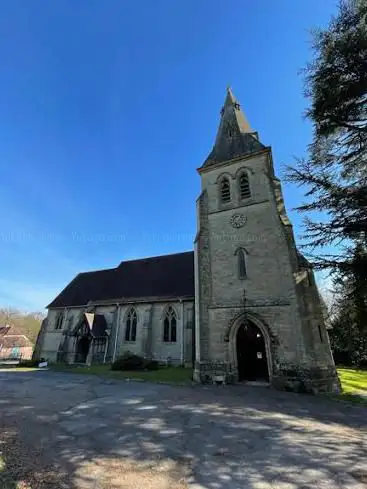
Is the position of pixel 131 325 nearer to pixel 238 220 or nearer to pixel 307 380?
pixel 238 220

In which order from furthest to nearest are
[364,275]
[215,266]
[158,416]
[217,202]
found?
[217,202] < [215,266] < [364,275] < [158,416]

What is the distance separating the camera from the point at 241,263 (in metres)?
16.4

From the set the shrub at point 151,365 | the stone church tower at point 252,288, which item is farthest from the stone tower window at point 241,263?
the shrub at point 151,365

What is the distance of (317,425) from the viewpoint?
7.59m

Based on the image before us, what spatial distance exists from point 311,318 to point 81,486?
1274 cm

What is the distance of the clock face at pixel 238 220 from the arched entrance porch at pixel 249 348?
5.93 metres

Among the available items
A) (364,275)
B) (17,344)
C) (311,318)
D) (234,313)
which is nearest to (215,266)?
(234,313)

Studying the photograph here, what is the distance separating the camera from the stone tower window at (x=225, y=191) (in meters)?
18.5

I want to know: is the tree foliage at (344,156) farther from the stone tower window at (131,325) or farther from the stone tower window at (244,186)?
the stone tower window at (131,325)

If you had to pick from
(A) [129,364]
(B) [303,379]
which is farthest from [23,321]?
(B) [303,379]

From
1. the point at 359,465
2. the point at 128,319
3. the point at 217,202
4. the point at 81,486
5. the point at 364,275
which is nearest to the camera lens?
the point at 81,486

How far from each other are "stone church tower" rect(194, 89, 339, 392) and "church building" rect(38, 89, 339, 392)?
0.18ft

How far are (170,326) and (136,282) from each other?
6624mm

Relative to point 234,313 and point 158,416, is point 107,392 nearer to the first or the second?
A: point 158,416
